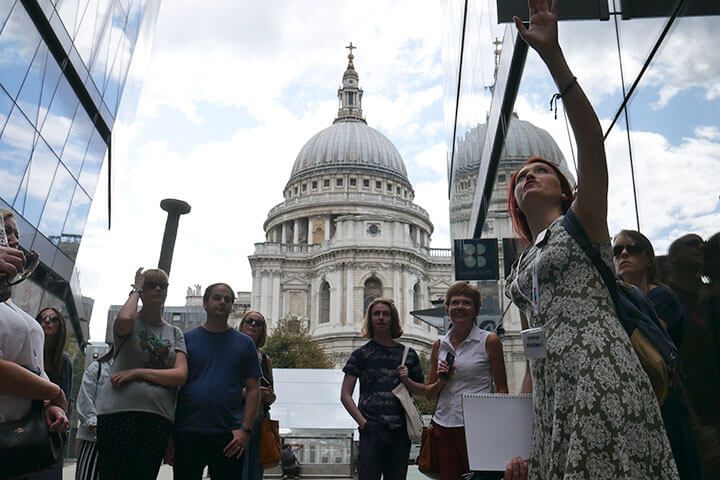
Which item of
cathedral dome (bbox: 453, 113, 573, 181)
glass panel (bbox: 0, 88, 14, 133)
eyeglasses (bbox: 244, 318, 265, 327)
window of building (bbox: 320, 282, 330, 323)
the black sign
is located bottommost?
eyeglasses (bbox: 244, 318, 265, 327)

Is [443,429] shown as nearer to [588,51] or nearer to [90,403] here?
[90,403]

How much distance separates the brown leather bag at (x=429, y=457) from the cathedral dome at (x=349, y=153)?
7102 cm

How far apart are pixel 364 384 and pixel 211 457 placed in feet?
4.13

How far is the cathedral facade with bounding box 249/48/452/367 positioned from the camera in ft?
192

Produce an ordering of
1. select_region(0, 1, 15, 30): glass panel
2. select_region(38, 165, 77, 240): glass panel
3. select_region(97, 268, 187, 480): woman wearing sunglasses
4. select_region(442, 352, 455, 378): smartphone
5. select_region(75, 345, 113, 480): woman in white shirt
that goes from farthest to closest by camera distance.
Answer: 1. select_region(38, 165, 77, 240): glass panel
2. select_region(0, 1, 15, 30): glass panel
3. select_region(75, 345, 113, 480): woman in white shirt
4. select_region(442, 352, 455, 378): smartphone
5. select_region(97, 268, 187, 480): woman wearing sunglasses

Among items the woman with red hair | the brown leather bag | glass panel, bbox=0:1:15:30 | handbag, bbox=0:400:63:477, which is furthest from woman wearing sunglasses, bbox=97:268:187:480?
glass panel, bbox=0:1:15:30

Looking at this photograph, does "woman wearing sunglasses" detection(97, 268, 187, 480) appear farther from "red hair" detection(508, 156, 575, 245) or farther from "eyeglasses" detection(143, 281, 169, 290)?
"red hair" detection(508, 156, 575, 245)

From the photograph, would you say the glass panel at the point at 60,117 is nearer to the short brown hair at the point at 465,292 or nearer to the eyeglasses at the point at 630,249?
the short brown hair at the point at 465,292

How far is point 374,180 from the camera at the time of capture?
7538 cm

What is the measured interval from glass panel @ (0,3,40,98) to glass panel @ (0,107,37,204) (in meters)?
0.64

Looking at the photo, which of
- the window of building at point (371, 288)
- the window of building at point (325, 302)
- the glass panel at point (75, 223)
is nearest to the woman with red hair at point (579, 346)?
the glass panel at point (75, 223)

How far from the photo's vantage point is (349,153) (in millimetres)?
77375

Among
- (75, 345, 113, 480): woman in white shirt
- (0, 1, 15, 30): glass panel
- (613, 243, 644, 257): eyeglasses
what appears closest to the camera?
(613, 243, 644, 257): eyeglasses

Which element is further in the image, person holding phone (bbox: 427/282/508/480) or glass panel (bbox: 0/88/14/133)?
glass panel (bbox: 0/88/14/133)
